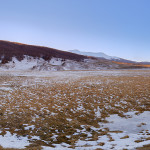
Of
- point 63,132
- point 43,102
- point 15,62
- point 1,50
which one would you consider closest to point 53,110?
point 43,102

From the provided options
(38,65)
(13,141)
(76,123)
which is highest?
(38,65)

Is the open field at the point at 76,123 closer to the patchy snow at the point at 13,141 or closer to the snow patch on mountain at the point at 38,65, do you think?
the patchy snow at the point at 13,141

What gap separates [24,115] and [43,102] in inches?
140

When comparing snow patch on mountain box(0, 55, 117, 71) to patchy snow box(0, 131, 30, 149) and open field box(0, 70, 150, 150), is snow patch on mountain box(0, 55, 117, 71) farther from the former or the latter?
patchy snow box(0, 131, 30, 149)

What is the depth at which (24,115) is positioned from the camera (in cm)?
1073

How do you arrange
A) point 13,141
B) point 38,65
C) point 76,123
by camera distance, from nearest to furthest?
point 13,141 → point 76,123 → point 38,65

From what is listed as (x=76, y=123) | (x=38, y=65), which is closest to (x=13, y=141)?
(x=76, y=123)

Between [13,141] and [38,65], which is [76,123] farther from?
[38,65]

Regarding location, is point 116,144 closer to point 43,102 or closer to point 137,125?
point 137,125

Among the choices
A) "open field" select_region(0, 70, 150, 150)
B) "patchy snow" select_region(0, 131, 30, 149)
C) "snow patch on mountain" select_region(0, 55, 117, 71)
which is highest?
"snow patch on mountain" select_region(0, 55, 117, 71)

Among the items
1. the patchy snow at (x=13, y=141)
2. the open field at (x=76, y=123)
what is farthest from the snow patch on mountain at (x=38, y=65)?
the patchy snow at (x=13, y=141)

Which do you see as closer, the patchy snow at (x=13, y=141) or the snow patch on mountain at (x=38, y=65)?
the patchy snow at (x=13, y=141)

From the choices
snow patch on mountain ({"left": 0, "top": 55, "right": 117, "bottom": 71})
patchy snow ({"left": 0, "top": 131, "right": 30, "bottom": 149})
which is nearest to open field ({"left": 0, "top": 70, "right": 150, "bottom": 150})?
patchy snow ({"left": 0, "top": 131, "right": 30, "bottom": 149})

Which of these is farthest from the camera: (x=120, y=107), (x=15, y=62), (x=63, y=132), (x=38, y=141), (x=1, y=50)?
(x=1, y=50)
